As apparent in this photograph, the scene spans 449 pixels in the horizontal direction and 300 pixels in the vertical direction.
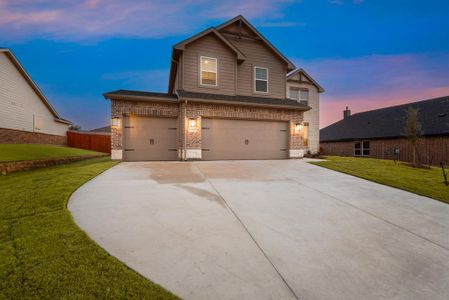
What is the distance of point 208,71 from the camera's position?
1112cm

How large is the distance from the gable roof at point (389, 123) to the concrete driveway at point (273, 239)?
51.2 ft

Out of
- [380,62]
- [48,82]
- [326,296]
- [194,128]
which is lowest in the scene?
[326,296]

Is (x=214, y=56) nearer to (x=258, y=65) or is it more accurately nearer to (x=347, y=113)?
(x=258, y=65)

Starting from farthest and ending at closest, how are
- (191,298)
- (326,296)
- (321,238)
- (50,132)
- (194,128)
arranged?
(50,132)
(194,128)
(321,238)
(326,296)
(191,298)

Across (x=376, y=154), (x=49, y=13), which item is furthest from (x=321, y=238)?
(x=376, y=154)

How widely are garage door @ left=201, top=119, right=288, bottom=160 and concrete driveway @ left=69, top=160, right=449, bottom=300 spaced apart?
5.69m

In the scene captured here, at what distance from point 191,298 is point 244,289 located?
46cm

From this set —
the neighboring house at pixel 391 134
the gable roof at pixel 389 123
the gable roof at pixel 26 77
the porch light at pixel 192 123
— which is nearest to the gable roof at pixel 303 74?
the neighboring house at pixel 391 134

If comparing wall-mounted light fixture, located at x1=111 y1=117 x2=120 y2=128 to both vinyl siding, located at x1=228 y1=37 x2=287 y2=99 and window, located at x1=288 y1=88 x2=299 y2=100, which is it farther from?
window, located at x1=288 y1=88 x2=299 y2=100

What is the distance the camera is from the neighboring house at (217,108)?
31.6ft

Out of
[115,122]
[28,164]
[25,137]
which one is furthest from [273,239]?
[25,137]

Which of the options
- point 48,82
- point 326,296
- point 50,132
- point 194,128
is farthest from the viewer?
point 48,82

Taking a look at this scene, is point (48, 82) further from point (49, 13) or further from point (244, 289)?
point (244, 289)

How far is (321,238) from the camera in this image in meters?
2.62
